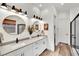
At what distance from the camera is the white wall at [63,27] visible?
215 centimetres

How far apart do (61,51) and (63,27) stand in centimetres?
49

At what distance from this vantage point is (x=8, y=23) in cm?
220

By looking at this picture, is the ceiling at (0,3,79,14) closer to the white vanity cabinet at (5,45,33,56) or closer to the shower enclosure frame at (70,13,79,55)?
the shower enclosure frame at (70,13,79,55)

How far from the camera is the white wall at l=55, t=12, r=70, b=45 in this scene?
2.15 meters

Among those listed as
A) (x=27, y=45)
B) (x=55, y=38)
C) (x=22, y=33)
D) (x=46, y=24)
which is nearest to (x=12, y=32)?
(x=22, y=33)

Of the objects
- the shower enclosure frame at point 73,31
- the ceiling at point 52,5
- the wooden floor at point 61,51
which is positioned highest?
the ceiling at point 52,5

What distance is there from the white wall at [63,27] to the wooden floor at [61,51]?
0.09 metres

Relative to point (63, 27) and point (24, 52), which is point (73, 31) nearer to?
point (63, 27)

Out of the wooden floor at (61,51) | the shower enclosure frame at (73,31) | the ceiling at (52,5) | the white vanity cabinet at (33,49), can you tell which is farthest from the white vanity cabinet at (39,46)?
the ceiling at (52,5)

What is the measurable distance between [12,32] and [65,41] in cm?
111

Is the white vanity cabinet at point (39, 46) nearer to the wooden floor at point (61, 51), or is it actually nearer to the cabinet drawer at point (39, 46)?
the cabinet drawer at point (39, 46)

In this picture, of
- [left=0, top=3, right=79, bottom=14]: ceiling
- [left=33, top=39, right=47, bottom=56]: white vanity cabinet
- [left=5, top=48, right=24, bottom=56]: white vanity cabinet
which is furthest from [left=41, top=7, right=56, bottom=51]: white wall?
[left=5, top=48, right=24, bottom=56]: white vanity cabinet

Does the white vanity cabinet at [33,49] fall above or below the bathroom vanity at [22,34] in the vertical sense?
below

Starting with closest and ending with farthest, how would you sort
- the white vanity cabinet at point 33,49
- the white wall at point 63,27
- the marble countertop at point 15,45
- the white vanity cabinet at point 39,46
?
the marble countertop at point 15,45
the white vanity cabinet at point 33,49
the white wall at point 63,27
the white vanity cabinet at point 39,46
